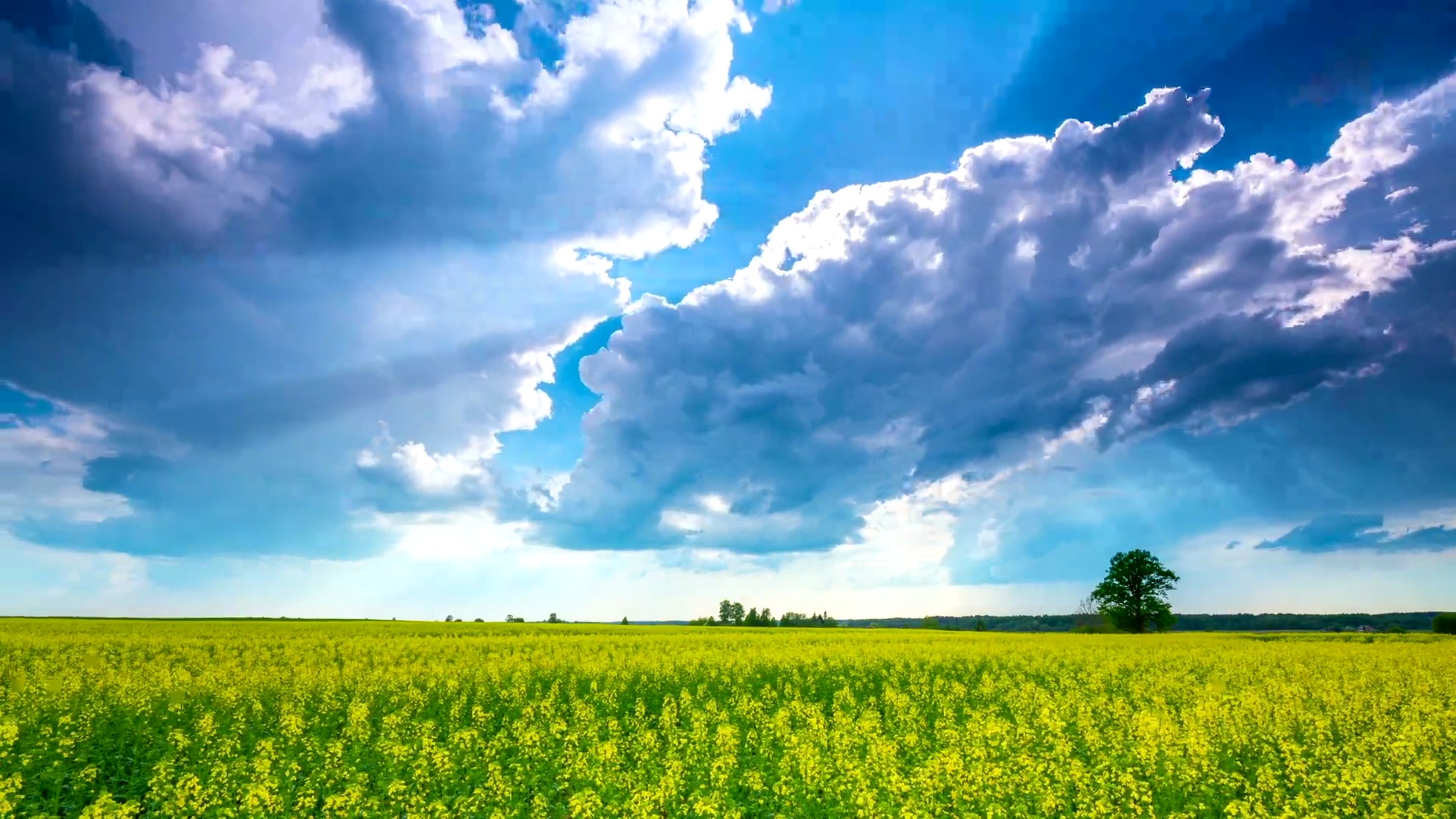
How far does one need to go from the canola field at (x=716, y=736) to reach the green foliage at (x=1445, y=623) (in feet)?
274

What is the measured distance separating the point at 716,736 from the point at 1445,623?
120586mm

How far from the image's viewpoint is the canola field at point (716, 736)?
1098 centimetres

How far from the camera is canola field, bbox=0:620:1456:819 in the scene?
1098cm

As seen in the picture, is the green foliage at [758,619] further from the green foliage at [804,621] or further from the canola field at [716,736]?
the canola field at [716,736]

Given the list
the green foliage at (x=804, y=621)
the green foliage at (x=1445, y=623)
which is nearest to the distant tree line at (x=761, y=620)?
the green foliage at (x=804, y=621)

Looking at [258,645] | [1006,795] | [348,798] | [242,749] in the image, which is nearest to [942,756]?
[1006,795]

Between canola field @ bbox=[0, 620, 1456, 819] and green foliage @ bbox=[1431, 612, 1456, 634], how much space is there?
274 ft

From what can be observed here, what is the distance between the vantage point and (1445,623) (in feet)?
302

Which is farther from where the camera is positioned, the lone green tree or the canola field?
the lone green tree

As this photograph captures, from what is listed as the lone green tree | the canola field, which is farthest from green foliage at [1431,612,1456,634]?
the canola field

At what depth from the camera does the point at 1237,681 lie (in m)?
27.9

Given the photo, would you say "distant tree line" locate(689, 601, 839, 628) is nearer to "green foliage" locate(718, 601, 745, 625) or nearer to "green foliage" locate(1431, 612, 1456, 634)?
"green foliage" locate(718, 601, 745, 625)

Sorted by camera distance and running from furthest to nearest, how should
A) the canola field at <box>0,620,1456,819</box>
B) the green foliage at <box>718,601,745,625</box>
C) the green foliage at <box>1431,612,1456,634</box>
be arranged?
the green foliage at <box>718,601,745,625</box> < the green foliage at <box>1431,612,1456,634</box> < the canola field at <box>0,620,1456,819</box>

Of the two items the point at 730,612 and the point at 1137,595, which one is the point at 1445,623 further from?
the point at 730,612
